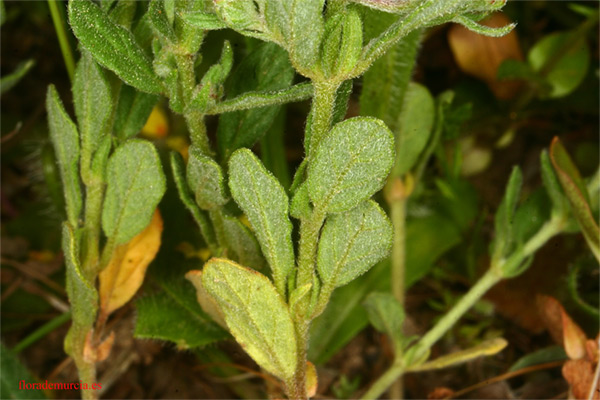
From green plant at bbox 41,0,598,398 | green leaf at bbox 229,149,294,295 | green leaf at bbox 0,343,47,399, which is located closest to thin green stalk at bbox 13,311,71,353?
green leaf at bbox 0,343,47,399

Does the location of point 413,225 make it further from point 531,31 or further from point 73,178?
point 73,178

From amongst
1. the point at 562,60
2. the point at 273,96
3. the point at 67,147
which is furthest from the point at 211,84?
the point at 562,60

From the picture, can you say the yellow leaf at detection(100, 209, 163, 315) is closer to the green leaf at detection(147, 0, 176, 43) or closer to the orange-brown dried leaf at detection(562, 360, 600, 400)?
the green leaf at detection(147, 0, 176, 43)

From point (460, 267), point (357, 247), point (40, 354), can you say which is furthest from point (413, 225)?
point (40, 354)

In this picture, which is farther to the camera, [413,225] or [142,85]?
[413,225]

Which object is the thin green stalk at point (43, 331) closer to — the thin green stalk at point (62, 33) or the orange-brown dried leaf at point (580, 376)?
the thin green stalk at point (62, 33)

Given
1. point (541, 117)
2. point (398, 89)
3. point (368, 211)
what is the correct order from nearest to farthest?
A: point (368, 211)
point (398, 89)
point (541, 117)
